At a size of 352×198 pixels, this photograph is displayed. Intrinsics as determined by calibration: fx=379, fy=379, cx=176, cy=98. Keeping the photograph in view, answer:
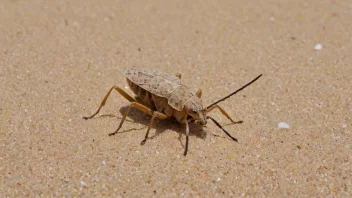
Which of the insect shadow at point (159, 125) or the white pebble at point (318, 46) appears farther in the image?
the white pebble at point (318, 46)

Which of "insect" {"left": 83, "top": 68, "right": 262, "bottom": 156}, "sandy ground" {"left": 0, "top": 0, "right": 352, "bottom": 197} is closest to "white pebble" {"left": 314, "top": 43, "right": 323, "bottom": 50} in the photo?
"sandy ground" {"left": 0, "top": 0, "right": 352, "bottom": 197}

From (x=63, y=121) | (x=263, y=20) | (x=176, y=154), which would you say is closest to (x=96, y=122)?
(x=63, y=121)

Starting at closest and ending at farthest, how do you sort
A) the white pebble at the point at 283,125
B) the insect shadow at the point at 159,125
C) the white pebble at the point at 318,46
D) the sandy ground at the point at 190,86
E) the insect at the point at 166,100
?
the sandy ground at the point at 190,86 < the insect at the point at 166,100 < the insect shadow at the point at 159,125 < the white pebble at the point at 283,125 < the white pebble at the point at 318,46

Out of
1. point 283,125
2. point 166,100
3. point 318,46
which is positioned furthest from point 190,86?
point 318,46

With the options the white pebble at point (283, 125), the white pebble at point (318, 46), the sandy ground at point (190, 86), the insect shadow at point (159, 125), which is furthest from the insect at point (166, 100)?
the white pebble at point (318, 46)

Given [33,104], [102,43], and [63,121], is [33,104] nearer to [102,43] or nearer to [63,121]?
[63,121]

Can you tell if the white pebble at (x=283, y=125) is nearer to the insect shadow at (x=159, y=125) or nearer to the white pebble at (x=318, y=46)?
the insect shadow at (x=159, y=125)

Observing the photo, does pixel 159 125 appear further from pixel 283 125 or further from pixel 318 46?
pixel 318 46
